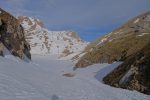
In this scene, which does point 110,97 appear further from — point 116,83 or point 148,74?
point 116,83

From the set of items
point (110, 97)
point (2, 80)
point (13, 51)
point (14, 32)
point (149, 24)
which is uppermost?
point (149, 24)

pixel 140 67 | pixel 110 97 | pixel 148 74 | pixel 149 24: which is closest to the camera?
pixel 110 97

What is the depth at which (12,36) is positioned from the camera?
43000mm

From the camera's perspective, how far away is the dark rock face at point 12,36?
40.0 meters

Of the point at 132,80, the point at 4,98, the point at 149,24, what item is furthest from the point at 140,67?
the point at 149,24

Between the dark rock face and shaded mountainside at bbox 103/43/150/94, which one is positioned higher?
the dark rock face

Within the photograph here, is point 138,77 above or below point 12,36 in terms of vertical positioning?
below

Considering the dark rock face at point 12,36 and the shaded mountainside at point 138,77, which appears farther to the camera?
the dark rock face at point 12,36

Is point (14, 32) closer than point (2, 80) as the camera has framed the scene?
No

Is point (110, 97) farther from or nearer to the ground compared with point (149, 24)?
nearer to the ground

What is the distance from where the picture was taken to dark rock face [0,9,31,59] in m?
40.0

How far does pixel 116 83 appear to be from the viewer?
3234 cm

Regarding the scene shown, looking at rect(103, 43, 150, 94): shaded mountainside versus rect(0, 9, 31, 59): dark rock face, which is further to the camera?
rect(0, 9, 31, 59): dark rock face

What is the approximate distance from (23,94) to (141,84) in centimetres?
1435
